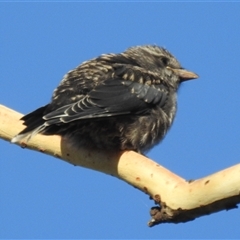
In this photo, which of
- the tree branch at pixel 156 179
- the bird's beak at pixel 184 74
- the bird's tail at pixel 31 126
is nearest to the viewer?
the tree branch at pixel 156 179

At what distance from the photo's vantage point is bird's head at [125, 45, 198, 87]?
6.85m

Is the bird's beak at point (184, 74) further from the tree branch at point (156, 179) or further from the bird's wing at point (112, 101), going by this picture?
the tree branch at point (156, 179)

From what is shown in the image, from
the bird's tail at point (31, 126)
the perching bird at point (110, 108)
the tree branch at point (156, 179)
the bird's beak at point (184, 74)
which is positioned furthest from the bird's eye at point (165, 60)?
the bird's tail at point (31, 126)

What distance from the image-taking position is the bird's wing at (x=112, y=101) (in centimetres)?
513

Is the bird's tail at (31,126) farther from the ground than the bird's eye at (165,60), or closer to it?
closer to it

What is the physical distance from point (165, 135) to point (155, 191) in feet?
5.98

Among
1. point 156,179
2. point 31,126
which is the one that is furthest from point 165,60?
point 156,179

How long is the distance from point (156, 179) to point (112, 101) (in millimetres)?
1229

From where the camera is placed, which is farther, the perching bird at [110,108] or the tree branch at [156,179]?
the perching bird at [110,108]

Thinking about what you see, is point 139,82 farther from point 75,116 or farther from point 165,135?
point 75,116

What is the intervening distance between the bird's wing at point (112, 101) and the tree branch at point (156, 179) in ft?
1.09

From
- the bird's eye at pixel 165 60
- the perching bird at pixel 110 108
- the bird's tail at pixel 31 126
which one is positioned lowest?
the bird's tail at pixel 31 126

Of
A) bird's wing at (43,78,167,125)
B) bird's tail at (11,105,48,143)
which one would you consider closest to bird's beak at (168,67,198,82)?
bird's wing at (43,78,167,125)

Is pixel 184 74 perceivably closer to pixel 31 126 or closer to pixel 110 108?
pixel 110 108
